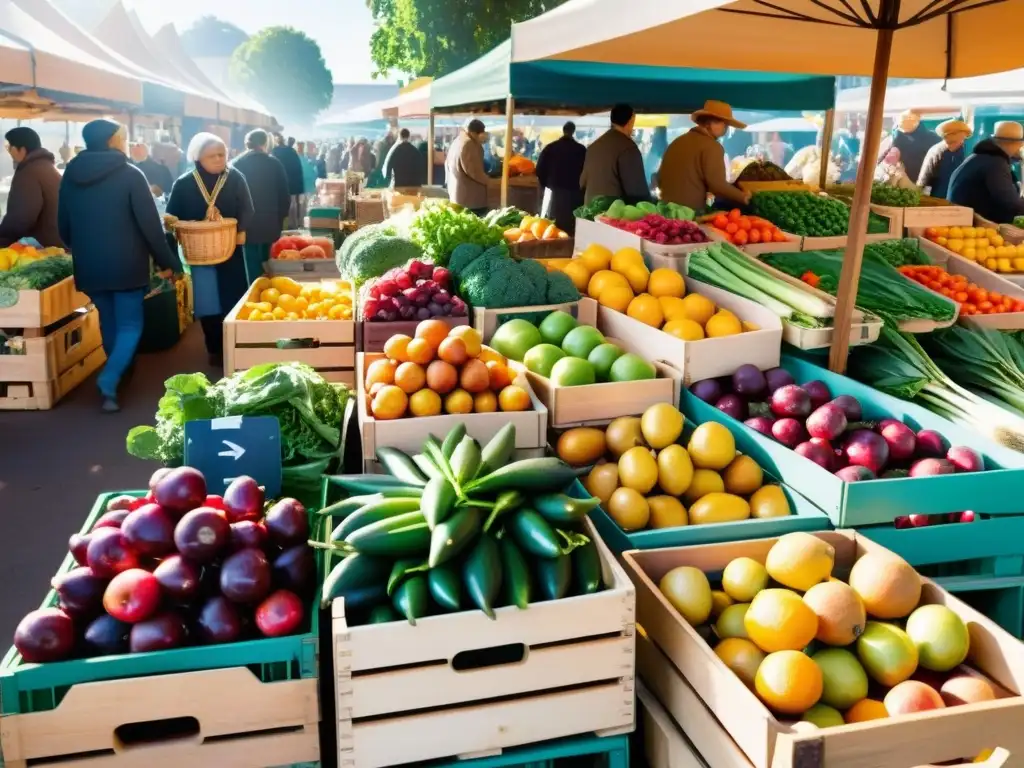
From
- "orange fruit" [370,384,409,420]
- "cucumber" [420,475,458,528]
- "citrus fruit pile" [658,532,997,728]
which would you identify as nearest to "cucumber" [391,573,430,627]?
"cucumber" [420,475,458,528]

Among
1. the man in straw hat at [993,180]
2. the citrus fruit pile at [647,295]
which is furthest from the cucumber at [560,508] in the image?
the man in straw hat at [993,180]

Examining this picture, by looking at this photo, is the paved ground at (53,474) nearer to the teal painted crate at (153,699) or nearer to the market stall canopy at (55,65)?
the teal painted crate at (153,699)

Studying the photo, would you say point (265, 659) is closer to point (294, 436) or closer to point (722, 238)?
point (294, 436)

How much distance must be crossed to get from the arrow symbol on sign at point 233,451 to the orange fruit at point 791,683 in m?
1.55

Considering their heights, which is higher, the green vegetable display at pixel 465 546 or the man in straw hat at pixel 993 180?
the man in straw hat at pixel 993 180

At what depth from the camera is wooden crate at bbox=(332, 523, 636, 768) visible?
199cm

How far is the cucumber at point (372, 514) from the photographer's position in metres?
2.23

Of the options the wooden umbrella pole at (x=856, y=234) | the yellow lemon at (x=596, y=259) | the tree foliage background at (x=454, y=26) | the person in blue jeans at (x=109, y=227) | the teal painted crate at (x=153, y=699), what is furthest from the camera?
the tree foliage background at (x=454, y=26)

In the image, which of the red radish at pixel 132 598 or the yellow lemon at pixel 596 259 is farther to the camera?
the yellow lemon at pixel 596 259

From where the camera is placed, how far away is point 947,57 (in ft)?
17.6

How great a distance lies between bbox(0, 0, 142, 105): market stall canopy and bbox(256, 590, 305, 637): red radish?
6.04m

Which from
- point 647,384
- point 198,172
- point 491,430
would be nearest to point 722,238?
point 647,384

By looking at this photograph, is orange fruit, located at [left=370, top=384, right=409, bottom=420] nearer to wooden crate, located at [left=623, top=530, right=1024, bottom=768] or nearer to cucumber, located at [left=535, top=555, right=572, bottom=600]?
cucumber, located at [left=535, top=555, right=572, bottom=600]

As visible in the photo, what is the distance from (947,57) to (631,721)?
4.82 metres
